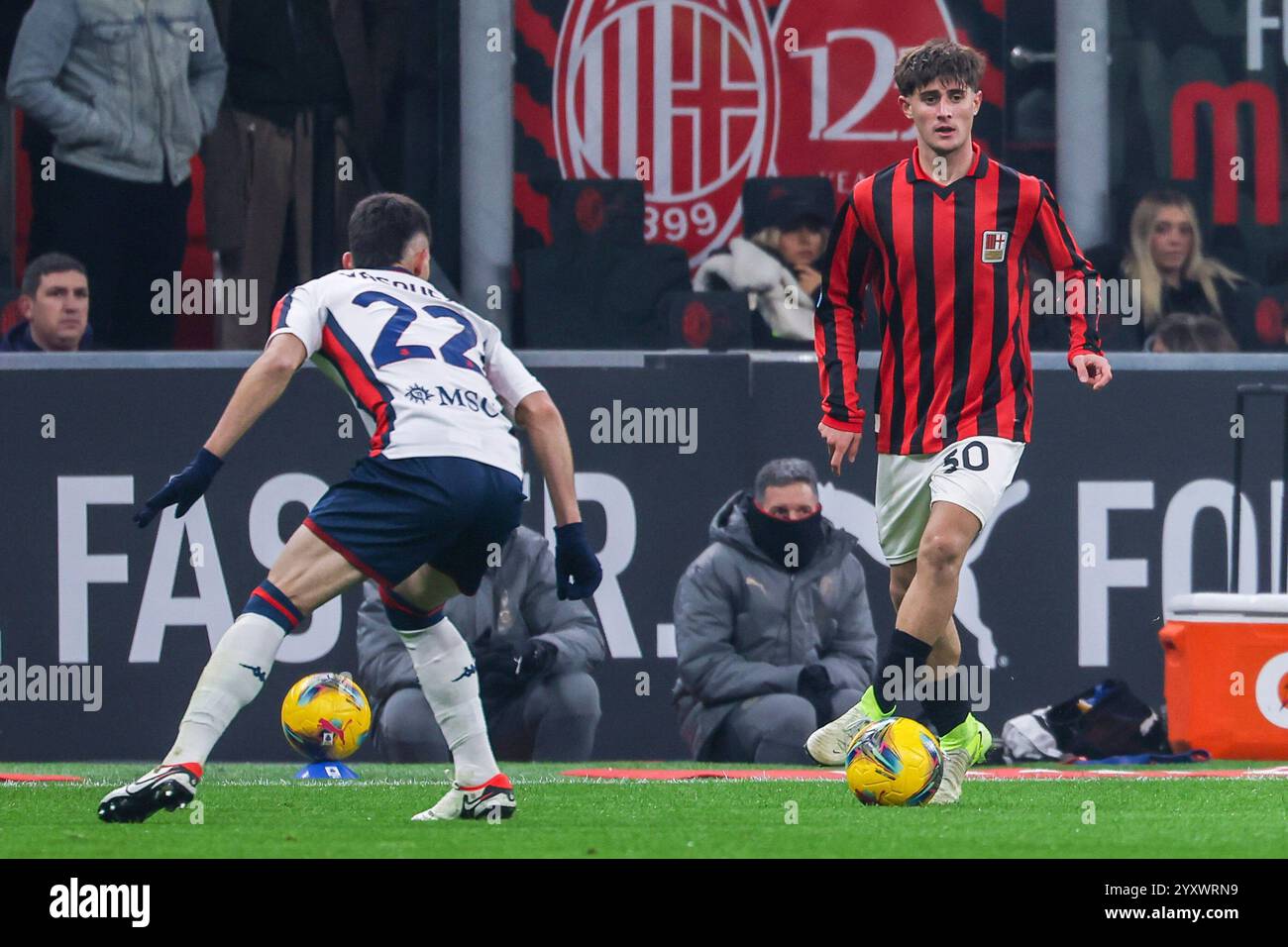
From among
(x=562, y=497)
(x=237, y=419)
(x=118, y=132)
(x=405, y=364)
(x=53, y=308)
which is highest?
(x=118, y=132)

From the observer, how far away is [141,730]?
10.3 meters

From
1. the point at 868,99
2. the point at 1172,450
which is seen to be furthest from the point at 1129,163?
the point at 1172,450

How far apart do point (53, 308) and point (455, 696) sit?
4.52 metres

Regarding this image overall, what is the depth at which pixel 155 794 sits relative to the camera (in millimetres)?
6254

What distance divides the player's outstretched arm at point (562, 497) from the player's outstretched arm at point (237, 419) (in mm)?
639

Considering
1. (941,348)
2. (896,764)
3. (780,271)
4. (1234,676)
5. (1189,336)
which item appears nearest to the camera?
(896,764)

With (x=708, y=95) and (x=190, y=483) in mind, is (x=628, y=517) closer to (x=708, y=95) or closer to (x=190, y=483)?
(x=708, y=95)

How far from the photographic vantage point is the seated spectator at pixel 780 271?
1109cm

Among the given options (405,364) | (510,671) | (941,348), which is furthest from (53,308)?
(941,348)

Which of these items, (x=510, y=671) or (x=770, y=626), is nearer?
(x=510, y=671)

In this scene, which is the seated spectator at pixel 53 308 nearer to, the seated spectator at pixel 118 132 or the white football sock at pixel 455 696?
the seated spectator at pixel 118 132

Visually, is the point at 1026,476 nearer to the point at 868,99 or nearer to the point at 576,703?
the point at 576,703

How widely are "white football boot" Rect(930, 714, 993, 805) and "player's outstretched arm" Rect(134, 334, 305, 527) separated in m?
2.10

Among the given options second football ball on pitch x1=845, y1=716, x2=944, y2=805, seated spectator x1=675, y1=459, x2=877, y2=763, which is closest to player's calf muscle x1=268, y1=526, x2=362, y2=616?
second football ball on pitch x1=845, y1=716, x2=944, y2=805
